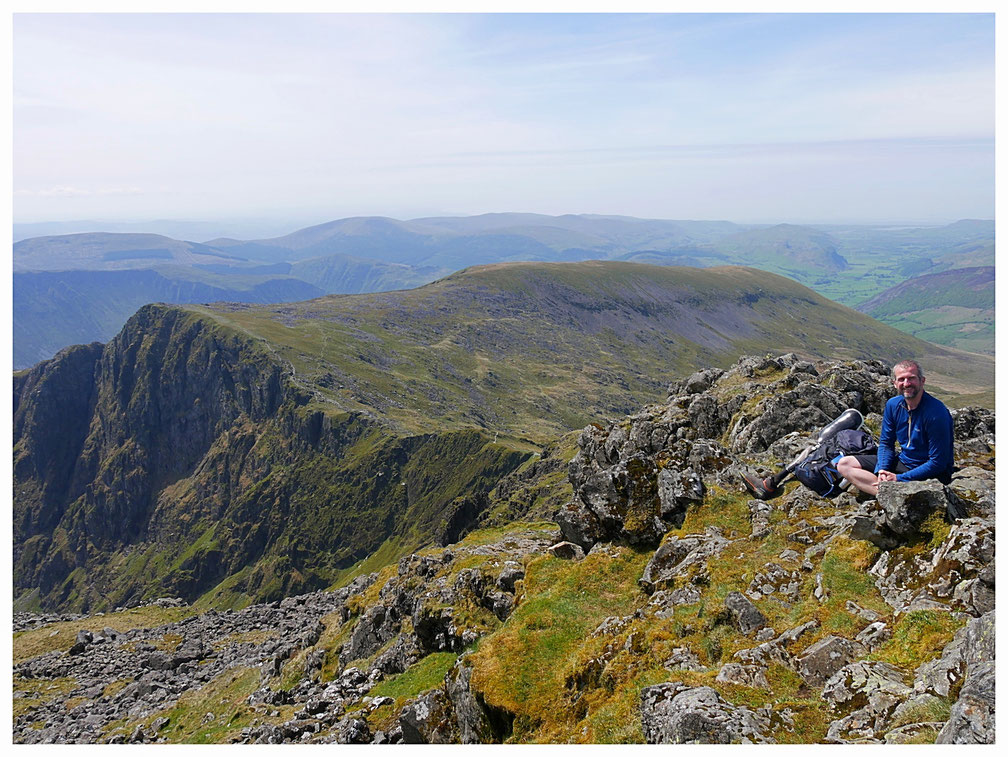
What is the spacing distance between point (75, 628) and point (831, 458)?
4842 inches

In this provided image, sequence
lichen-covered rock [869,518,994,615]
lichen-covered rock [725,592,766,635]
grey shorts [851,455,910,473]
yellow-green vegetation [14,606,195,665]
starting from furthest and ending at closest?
yellow-green vegetation [14,606,195,665]
grey shorts [851,455,910,473]
lichen-covered rock [725,592,766,635]
lichen-covered rock [869,518,994,615]

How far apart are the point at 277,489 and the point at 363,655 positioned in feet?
577

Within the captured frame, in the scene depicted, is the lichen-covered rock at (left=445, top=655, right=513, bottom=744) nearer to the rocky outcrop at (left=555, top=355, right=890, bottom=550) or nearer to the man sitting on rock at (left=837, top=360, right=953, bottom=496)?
the rocky outcrop at (left=555, top=355, right=890, bottom=550)

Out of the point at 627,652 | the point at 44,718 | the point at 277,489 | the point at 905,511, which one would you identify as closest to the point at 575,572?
the point at 627,652

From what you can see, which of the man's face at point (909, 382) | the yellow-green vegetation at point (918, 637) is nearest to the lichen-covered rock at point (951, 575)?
the yellow-green vegetation at point (918, 637)

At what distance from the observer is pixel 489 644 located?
21.0m

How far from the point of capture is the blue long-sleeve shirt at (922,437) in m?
16.4

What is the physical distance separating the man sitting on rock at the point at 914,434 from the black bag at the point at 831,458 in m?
1.76

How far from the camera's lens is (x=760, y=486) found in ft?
80.1

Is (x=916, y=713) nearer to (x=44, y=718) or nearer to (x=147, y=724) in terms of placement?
(x=147, y=724)

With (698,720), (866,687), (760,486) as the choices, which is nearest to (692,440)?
(760,486)

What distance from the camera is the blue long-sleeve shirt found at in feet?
53.9

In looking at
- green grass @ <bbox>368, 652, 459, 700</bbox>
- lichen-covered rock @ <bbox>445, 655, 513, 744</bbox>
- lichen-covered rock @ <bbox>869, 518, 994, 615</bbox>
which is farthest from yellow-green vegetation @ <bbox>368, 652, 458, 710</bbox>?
lichen-covered rock @ <bbox>869, 518, 994, 615</bbox>

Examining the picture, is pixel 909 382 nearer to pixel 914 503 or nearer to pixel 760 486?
pixel 914 503
